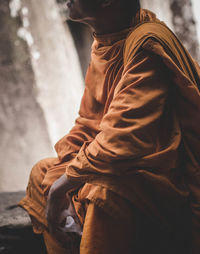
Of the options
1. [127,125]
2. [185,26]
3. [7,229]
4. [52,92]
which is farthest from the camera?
[52,92]

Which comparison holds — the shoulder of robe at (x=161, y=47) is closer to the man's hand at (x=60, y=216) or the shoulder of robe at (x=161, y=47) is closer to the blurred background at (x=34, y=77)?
the man's hand at (x=60, y=216)

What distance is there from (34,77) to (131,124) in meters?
2.26

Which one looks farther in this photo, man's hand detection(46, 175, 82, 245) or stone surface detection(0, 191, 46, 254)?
stone surface detection(0, 191, 46, 254)

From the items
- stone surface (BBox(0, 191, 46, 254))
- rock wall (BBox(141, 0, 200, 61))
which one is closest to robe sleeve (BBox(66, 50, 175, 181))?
stone surface (BBox(0, 191, 46, 254))

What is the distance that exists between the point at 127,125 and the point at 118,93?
0.11 meters

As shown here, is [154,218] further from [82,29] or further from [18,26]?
[18,26]

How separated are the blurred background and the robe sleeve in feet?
6.58

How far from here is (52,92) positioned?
9.63ft

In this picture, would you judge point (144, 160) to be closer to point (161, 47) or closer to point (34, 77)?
point (161, 47)

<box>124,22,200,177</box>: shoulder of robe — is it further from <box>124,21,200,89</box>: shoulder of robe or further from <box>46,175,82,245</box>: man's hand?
<box>46,175,82,245</box>: man's hand

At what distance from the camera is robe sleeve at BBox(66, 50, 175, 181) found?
747mm

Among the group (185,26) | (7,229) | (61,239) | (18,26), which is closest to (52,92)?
(18,26)

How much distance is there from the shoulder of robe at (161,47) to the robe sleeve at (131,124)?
1.2 inches

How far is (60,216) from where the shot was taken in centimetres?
93
